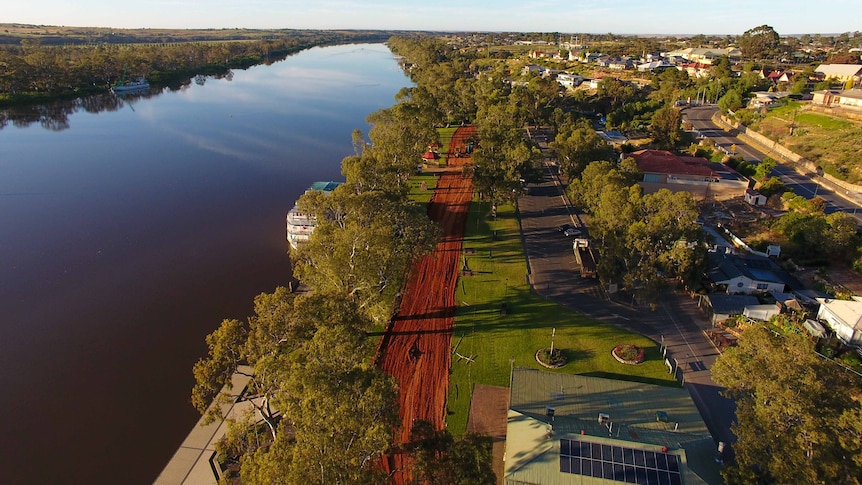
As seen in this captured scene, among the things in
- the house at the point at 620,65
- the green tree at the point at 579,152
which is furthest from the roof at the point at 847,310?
the house at the point at 620,65

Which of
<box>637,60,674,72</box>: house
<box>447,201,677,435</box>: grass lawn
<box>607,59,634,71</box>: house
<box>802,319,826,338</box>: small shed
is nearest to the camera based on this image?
<box>447,201,677,435</box>: grass lawn

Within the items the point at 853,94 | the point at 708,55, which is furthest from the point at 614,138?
the point at 708,55

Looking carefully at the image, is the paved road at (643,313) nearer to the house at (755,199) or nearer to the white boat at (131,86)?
the house at (755,199)

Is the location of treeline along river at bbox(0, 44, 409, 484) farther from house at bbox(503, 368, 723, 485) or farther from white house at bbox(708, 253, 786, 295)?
white house at bbox(708, 253, 786, 295)

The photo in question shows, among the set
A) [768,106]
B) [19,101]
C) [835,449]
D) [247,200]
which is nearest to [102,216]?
[247,200]

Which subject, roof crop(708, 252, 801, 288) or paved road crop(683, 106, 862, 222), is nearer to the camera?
roof crop(708, 252, 801, 288)

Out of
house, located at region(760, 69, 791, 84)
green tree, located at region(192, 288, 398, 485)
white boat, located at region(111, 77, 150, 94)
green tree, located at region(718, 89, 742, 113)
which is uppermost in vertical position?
house, located at region(760, 69, 791, 84)

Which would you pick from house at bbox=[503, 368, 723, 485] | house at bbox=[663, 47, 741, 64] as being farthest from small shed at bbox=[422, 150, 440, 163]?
house at bbox=[663, 47, 741, 64]
